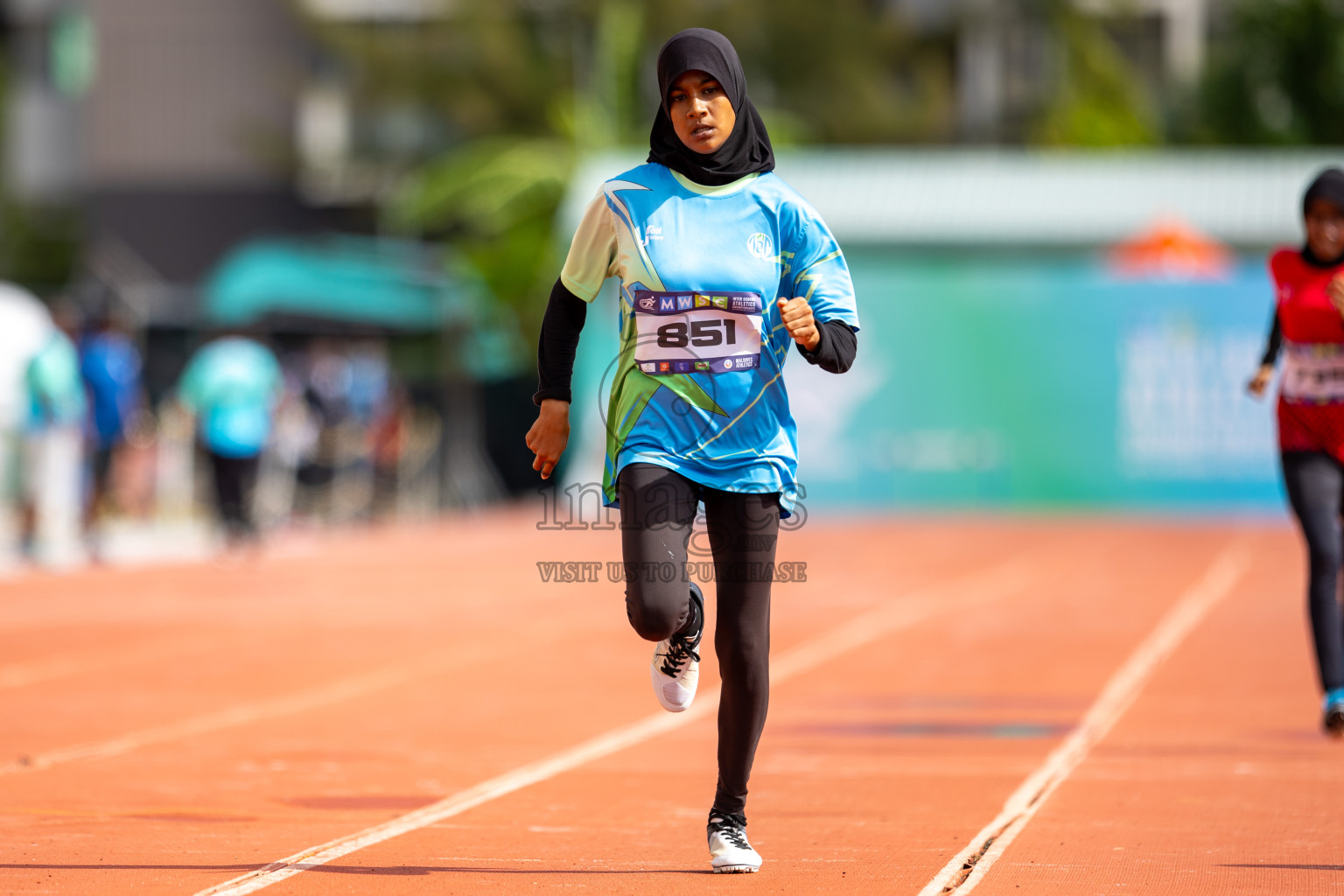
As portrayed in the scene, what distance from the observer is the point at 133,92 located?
43438 mm

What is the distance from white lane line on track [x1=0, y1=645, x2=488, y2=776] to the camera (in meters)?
7.75

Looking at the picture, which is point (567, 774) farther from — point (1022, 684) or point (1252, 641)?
point (1252, 641)

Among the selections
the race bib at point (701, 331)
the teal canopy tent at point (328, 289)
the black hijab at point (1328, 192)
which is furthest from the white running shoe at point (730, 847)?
the teal canopy tent at point (328, 289)

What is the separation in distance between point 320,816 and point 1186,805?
273 cm

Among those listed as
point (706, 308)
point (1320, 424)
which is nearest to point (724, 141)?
point (706, 308)

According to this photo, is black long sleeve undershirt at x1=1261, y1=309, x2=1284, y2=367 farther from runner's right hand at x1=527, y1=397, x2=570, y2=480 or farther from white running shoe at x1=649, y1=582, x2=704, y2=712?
runner's right hand at x1=527, y1=397, x2=570, y2=480

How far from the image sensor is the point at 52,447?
717 inches

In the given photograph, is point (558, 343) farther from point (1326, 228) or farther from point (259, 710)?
point (259, 710)

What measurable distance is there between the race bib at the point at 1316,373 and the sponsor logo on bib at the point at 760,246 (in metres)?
3.33

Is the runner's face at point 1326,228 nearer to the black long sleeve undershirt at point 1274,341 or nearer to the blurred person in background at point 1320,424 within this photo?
the blurred person in background at point 1320,424

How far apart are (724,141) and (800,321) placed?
1.86 ft

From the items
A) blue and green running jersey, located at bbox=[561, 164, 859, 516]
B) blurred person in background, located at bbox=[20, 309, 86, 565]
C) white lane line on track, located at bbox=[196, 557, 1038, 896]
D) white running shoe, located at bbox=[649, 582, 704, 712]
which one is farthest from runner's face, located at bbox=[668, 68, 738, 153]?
blurred person in background, located at bbox=[20, 309, 86, 565]

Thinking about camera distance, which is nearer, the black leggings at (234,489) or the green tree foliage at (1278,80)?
the black leggings at (234,489)

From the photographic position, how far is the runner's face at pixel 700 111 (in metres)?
5.28
